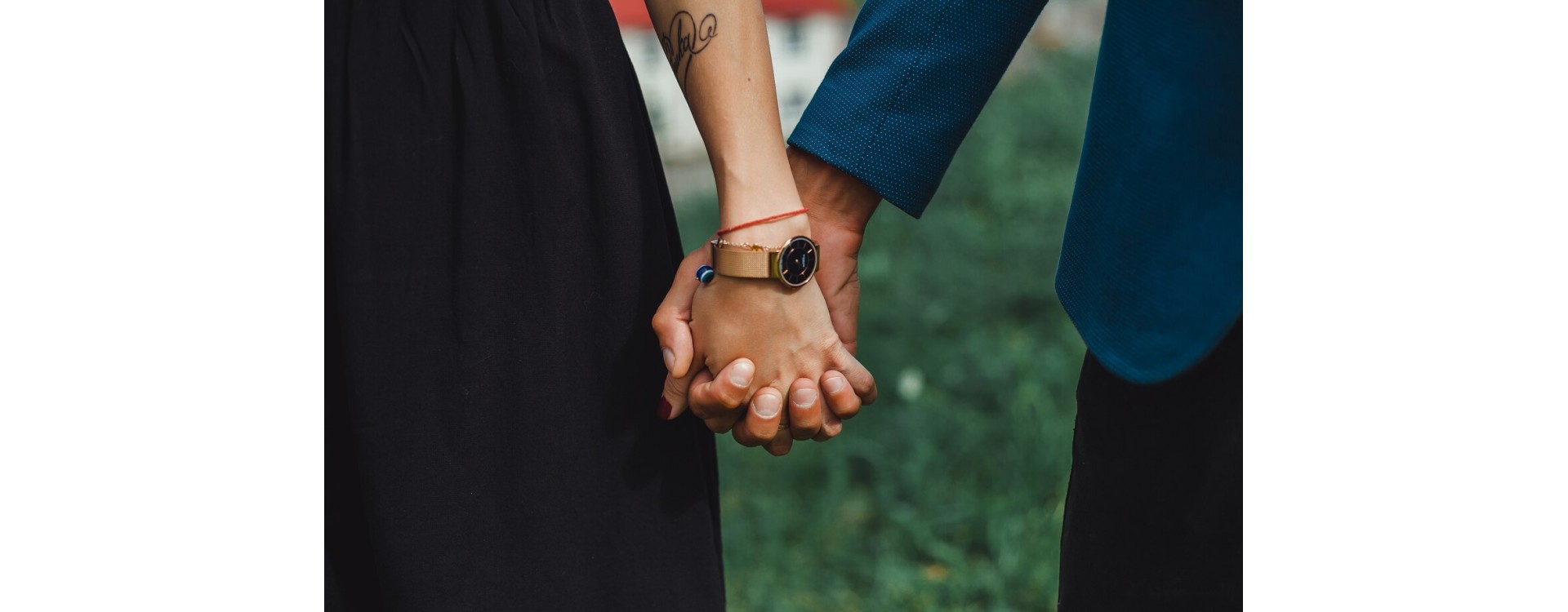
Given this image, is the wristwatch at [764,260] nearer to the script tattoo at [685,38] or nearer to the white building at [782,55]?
the script tattoo at [685,38]

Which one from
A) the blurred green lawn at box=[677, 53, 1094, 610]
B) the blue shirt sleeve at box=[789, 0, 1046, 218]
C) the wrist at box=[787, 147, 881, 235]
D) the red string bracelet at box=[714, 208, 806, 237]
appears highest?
the blue shirt sleeve at box=[789, 0, 1046, 218]

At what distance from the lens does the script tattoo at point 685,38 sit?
131 centimetres

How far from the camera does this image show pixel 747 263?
1.30m

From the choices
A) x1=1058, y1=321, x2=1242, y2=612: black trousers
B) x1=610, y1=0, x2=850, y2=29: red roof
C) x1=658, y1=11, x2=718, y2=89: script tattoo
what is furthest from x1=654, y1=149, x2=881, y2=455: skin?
x1=610, y1=0, x2=850, y2=29: red roof

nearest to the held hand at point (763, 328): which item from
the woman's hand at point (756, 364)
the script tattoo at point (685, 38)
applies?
the woman's hand at point (756, 364)

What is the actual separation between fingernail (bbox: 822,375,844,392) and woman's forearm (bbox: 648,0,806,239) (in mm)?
171

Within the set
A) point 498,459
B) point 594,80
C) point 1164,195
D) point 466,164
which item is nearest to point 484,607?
point 498,459

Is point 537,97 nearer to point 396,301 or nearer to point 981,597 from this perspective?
point 396,301

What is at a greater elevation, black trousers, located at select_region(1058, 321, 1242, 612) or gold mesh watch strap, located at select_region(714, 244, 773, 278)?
gold mesh watch strap, located at select_region(714, 244, 773, 278)

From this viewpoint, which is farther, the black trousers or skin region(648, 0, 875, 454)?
skin region(648, 0, 875, 454)

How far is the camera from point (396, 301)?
1214mm

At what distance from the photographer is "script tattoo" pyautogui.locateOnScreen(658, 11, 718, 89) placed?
1314mm

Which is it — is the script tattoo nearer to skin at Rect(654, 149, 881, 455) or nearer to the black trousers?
skin at Rect(654, 149, 881, 455)

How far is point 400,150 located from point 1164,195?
718 millimetres
